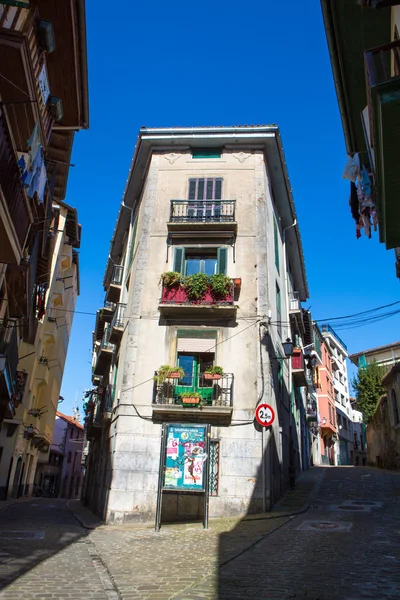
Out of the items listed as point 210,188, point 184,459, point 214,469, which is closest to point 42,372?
point 210,188

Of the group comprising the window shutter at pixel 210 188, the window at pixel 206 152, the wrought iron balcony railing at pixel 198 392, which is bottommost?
the wrought iron balcony railing at pixel 198 392

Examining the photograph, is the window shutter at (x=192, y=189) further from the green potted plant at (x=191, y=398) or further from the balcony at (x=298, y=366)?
the balcony at (x=298, y=366)

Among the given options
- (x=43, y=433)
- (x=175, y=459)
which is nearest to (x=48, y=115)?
(x=175, y=459)

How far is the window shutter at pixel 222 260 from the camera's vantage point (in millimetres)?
18203

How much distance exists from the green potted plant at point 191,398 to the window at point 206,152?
35.8ft

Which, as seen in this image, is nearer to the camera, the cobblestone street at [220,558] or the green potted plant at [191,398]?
the cobblestone street at [220,558]

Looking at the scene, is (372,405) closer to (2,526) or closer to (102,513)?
(102,513)

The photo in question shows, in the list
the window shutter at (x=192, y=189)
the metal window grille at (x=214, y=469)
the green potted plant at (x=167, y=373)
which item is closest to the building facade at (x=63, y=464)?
the green potted plant at (x=167, y=373)

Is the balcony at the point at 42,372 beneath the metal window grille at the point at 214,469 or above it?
above

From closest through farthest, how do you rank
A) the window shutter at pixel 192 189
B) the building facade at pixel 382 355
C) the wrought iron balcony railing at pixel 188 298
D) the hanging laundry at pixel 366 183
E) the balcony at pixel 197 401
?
the hanging laundry at pixel 366 183 → the balcony at pixel 197 401 → the wrought iron balcony railing at pixel 188 298 → the window shutter at pixel 192 189 → the building facade at pixel 382 355

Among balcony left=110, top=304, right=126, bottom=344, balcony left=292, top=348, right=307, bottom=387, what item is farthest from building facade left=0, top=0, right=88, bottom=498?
balcony left=292, top=348, right=307, bottom=387

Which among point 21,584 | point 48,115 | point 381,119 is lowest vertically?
point 21,584

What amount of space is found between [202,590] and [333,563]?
8.47 feet

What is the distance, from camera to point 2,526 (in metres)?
13.7
